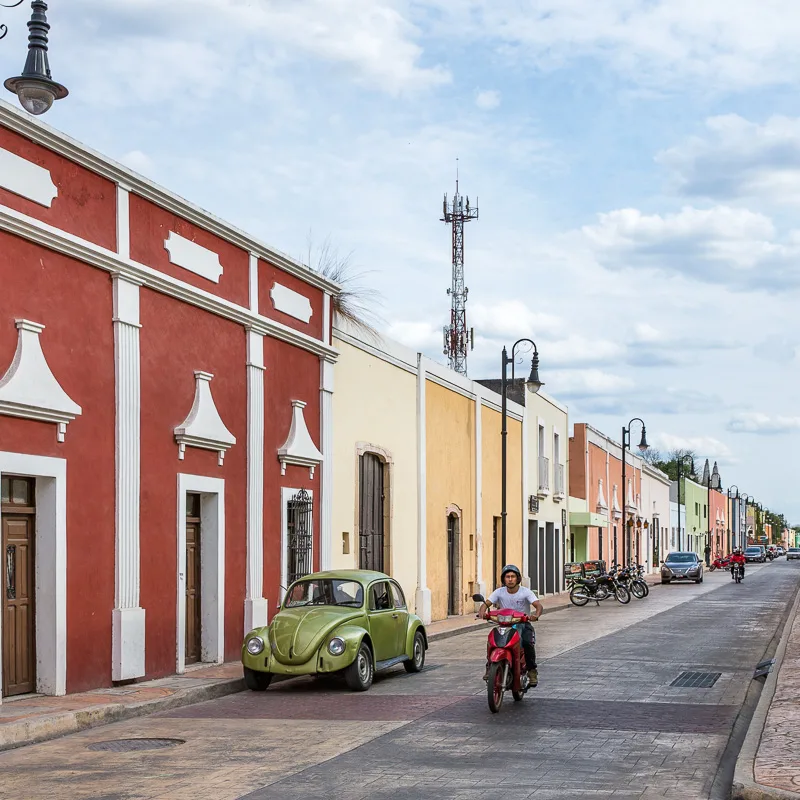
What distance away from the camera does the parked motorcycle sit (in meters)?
36.2

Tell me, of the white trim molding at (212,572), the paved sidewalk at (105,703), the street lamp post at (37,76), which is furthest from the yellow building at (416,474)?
the street lamp post at (37,76)

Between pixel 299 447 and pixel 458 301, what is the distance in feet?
116

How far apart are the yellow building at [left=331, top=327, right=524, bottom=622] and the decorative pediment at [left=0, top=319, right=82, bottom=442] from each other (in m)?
9.06

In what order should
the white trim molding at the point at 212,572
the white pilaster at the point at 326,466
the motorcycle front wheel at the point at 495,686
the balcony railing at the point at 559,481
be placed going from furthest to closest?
the balcony railing at the point at 559,481 < the white pilaster at the point at 326,466 < the white trim molding at the point at 212,572 < the motorcycle front wheel at the point at 495,686

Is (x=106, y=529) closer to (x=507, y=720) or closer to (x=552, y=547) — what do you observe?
(x=507, y=720)

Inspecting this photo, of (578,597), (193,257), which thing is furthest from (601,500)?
(193,257)

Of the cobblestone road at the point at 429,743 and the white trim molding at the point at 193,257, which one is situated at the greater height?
the white trim molding at the point at 193,257

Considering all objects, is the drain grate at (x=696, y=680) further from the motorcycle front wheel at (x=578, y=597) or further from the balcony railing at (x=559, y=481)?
the balcony railing at (x=559, y=481)

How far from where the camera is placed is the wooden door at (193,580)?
56.9 feet

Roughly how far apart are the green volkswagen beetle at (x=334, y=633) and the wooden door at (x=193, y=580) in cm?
200

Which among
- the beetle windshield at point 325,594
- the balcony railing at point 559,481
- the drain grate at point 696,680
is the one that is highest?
the balcony railing at point 559,481

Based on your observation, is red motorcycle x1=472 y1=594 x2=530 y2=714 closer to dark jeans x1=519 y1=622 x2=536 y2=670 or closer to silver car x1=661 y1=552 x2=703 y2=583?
dark jeans x1=519 y1=622 x2=536 y2=670

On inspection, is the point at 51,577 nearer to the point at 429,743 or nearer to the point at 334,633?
the point at 334,633

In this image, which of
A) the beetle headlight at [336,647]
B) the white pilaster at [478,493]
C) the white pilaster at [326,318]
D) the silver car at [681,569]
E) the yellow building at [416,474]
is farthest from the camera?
the silver car at [681,569]
